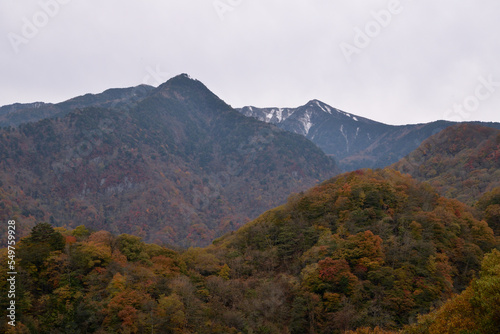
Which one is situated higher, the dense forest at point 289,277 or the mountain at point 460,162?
the mountain at point 460,162

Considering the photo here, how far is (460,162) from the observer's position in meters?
148

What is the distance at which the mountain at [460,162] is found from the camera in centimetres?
11919

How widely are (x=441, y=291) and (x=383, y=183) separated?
23056mm

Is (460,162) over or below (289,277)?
over

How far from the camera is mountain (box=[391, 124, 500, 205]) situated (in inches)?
4692

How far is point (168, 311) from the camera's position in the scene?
35.7 metres

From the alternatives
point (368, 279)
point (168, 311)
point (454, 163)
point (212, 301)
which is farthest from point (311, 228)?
point (454, 163)

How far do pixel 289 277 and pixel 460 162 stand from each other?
139617 mm

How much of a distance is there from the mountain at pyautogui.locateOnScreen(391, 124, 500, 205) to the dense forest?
67.6 meters

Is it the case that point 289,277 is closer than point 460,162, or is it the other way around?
point 289,277

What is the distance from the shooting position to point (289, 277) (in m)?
47.8

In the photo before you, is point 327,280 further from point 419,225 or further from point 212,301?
point 419,225

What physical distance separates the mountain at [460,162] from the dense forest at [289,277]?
6756 centimetres

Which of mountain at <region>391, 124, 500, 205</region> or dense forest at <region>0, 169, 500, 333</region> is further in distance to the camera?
mountain at <region>391, 124, 500, 205</region>
